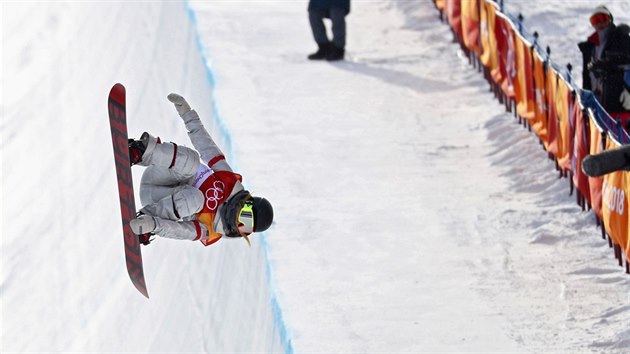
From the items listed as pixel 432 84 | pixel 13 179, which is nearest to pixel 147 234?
pixel 13 179

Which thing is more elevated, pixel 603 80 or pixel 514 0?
pixel 603 80

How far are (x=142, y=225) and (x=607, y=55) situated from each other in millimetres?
4677

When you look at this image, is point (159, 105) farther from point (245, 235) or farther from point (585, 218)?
point (245, 235)

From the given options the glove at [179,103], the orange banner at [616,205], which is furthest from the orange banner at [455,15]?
the glove at [179,103]

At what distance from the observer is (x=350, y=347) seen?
932 cm

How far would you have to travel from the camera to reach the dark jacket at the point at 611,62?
1023 cm

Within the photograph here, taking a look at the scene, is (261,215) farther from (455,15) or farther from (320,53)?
(455,15)

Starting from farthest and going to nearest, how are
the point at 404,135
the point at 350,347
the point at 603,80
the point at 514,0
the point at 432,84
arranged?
the point at 514,0 < the point at 432,84 < the point at 404,135 < the point at 603,80 < the point at 350,347

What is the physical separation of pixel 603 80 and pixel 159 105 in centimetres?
361

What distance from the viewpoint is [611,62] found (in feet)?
33.6

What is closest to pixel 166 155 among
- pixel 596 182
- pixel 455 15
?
pixel 596 182

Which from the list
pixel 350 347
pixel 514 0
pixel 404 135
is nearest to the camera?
pixel 350 347

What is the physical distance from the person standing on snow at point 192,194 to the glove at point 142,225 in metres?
0.01

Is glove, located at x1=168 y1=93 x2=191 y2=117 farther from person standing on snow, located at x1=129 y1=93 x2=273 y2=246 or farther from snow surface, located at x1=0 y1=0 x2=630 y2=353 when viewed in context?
snow surface, located at x1=0 y1=0 x2=630 y2=353
